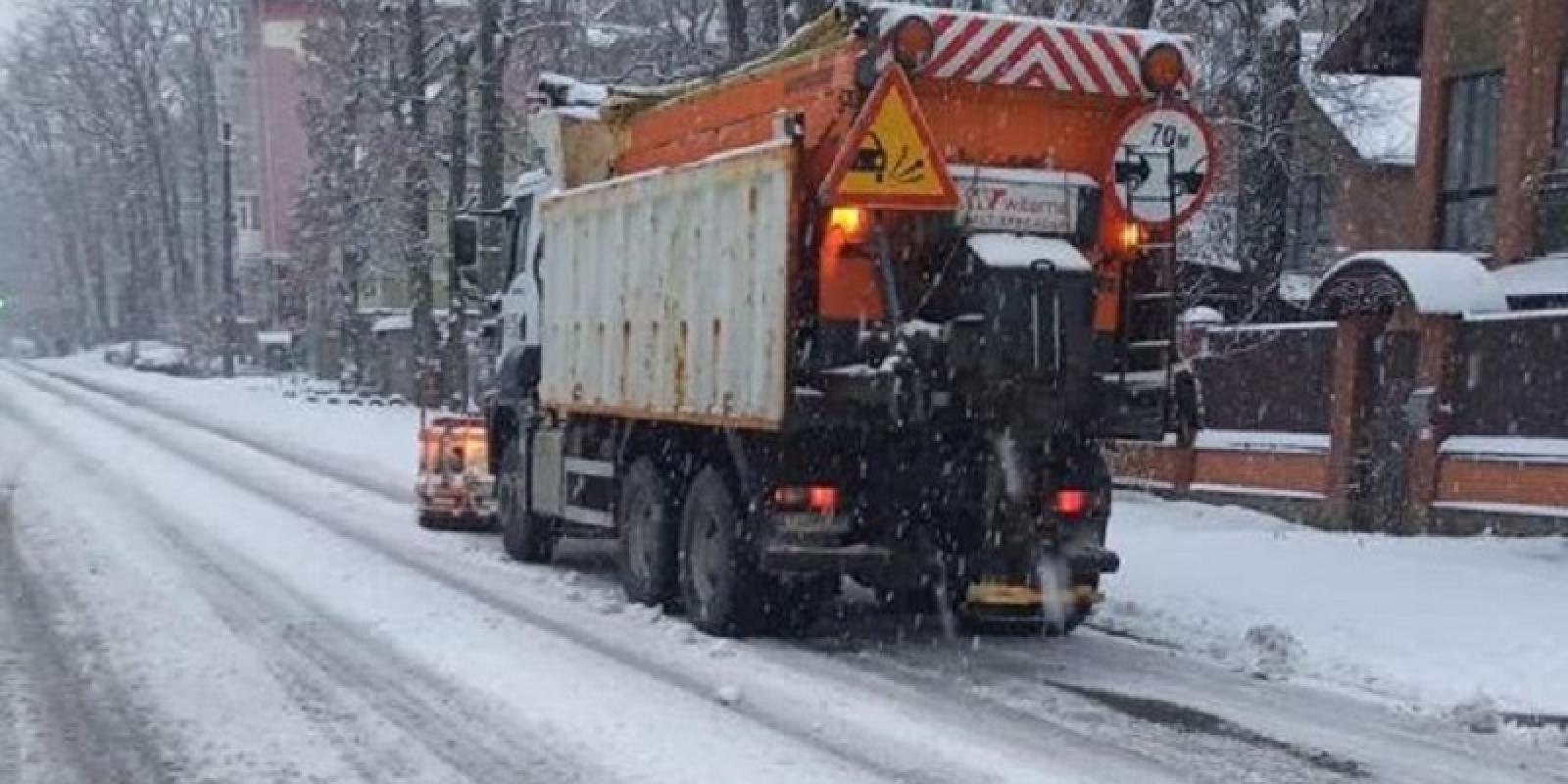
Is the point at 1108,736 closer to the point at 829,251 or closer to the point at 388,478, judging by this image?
the point at 829,251

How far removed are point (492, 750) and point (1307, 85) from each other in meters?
25.6

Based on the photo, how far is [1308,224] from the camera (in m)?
38.1

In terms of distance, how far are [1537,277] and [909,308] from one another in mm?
13172

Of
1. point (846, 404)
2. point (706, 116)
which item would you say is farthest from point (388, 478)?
point (846, 404)

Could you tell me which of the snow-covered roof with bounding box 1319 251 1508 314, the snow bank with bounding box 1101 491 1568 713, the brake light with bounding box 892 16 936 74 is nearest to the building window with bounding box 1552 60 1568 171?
the snow-covered roof with bounding box 1319 251 1508 314

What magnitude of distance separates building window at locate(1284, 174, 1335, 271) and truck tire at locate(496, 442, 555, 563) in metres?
27.6

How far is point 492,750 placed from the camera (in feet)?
21.6

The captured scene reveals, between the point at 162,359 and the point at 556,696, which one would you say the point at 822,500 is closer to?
the point at 556,696

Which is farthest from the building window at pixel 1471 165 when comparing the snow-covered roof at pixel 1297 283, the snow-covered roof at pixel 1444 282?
the snow-covered roof at pixel 1297 283

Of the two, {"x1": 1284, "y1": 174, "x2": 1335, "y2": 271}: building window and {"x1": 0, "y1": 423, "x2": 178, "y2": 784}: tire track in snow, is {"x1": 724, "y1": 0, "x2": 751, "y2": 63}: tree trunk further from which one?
{"x1": 1284, "y1": 174, "x2": 1335, "y2": 271}: building window

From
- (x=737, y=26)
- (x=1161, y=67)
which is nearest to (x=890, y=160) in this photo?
(x=1161, y=67)

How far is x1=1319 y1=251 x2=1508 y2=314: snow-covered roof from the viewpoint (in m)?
15.4

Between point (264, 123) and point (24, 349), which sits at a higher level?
point (264, 123)

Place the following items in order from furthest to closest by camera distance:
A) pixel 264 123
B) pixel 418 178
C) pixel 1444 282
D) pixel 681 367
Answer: pixel 264 123 < pixel 418 178 < pixel 1444 282 < pixel 681 367
